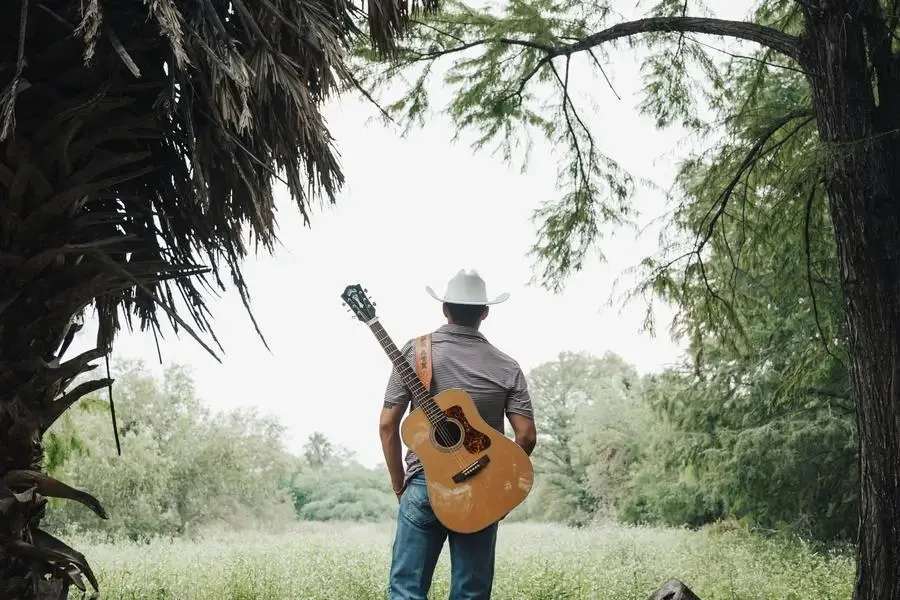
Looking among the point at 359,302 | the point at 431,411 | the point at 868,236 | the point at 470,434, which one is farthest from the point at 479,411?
the point at 868,236

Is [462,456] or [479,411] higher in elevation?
[479,411]

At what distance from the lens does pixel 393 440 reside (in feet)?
12.2

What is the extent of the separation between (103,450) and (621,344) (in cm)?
2039

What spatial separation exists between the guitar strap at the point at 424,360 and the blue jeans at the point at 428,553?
0.41 meters

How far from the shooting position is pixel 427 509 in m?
3.52

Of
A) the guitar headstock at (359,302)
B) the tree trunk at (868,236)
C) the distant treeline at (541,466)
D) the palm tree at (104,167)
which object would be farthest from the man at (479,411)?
the distant treeline at (541,466)

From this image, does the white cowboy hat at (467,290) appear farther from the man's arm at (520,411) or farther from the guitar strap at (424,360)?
the man's arm at (520,411)

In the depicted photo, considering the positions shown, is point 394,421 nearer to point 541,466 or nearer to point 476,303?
point 476,303

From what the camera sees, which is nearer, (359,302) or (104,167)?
(104,167)

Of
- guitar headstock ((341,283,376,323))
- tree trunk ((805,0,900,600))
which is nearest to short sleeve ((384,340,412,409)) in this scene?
guitar headstock ((341,283,376,323))

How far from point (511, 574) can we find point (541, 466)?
26.2 metres

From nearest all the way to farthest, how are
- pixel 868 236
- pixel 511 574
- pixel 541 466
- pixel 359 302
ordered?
pixel 359 302
pixel 868 236
pixel 511 574
pixel 541 466

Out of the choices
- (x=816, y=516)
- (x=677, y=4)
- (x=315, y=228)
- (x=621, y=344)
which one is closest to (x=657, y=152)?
(x=677, y=4)

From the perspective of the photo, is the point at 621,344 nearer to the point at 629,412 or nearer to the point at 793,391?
the point at 629,412
